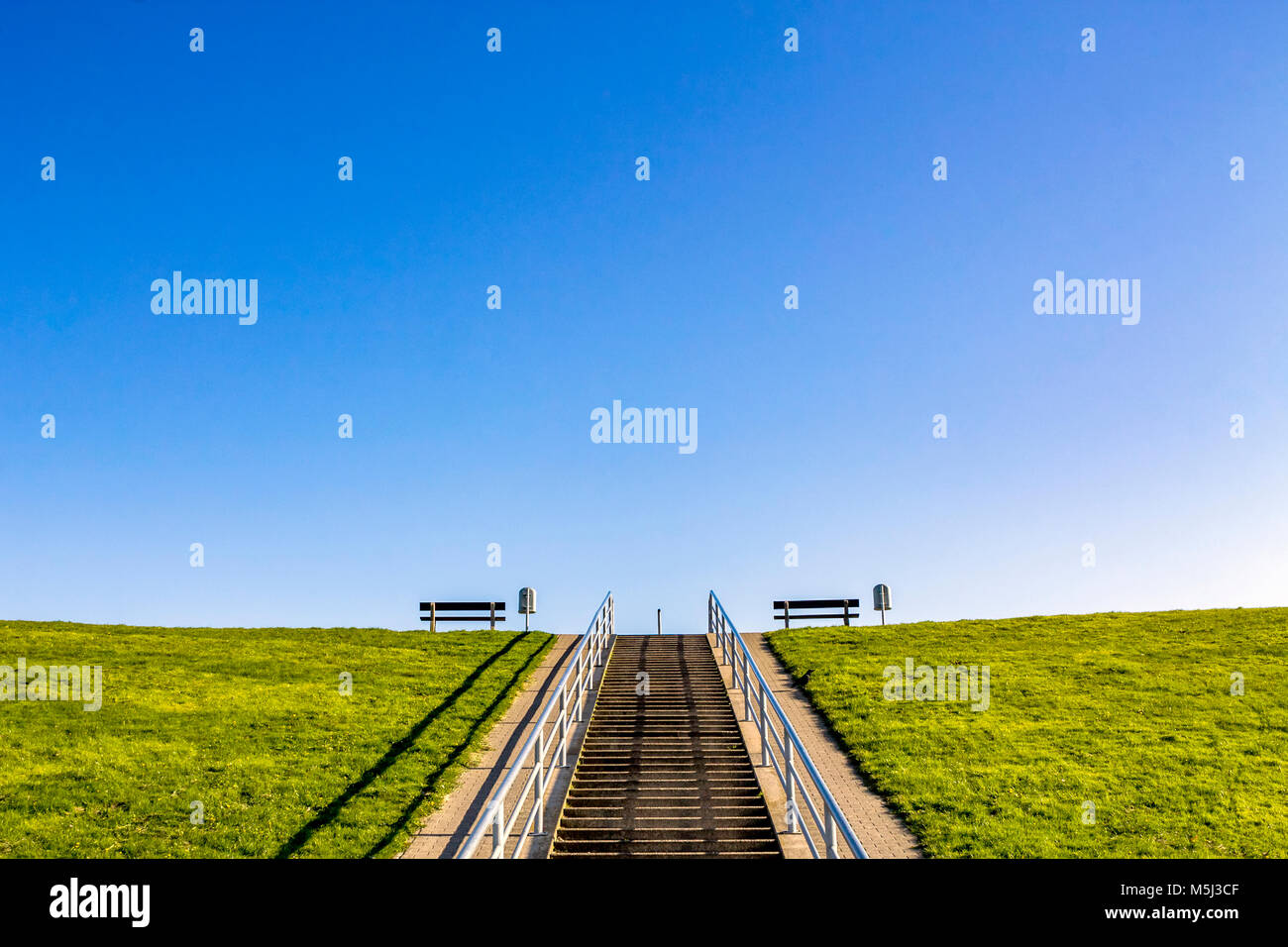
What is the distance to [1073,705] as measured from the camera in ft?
51.7

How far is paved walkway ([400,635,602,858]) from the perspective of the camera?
9.71 metres

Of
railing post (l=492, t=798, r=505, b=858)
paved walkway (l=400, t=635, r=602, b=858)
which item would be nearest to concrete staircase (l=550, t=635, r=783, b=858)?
paved walkway (l=400, t=635, r=602, b=858)

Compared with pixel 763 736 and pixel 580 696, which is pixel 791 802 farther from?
pixel 580 696

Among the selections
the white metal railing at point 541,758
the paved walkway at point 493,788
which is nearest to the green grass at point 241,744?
the paved walkway at point 493,788

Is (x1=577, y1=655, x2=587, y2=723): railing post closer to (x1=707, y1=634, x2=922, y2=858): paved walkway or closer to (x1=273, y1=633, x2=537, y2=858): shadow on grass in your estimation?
(x1=273, y1=633, x2=537, y2=858): shadow on grass

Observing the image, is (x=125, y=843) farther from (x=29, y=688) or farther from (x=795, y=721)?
(x=795, y=721)

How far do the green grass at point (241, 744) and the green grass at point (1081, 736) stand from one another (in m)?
6.69

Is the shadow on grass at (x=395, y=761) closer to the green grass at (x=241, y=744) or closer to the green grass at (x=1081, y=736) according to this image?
the green grass at (x=241, y=744)

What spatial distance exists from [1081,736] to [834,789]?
16.4 feet

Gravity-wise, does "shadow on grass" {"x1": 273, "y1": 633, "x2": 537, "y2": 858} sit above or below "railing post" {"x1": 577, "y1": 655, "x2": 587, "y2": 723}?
below

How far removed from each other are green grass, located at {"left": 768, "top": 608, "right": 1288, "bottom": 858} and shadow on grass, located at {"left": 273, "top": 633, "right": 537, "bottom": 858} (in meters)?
6.27

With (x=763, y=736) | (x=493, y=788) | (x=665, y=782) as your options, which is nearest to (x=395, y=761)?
(x=493, y=788)

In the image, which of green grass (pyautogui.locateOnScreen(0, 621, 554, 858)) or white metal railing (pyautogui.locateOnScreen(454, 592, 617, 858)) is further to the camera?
green grass (pyautogui.locateOnScreen(0, 621, 554, 858))
